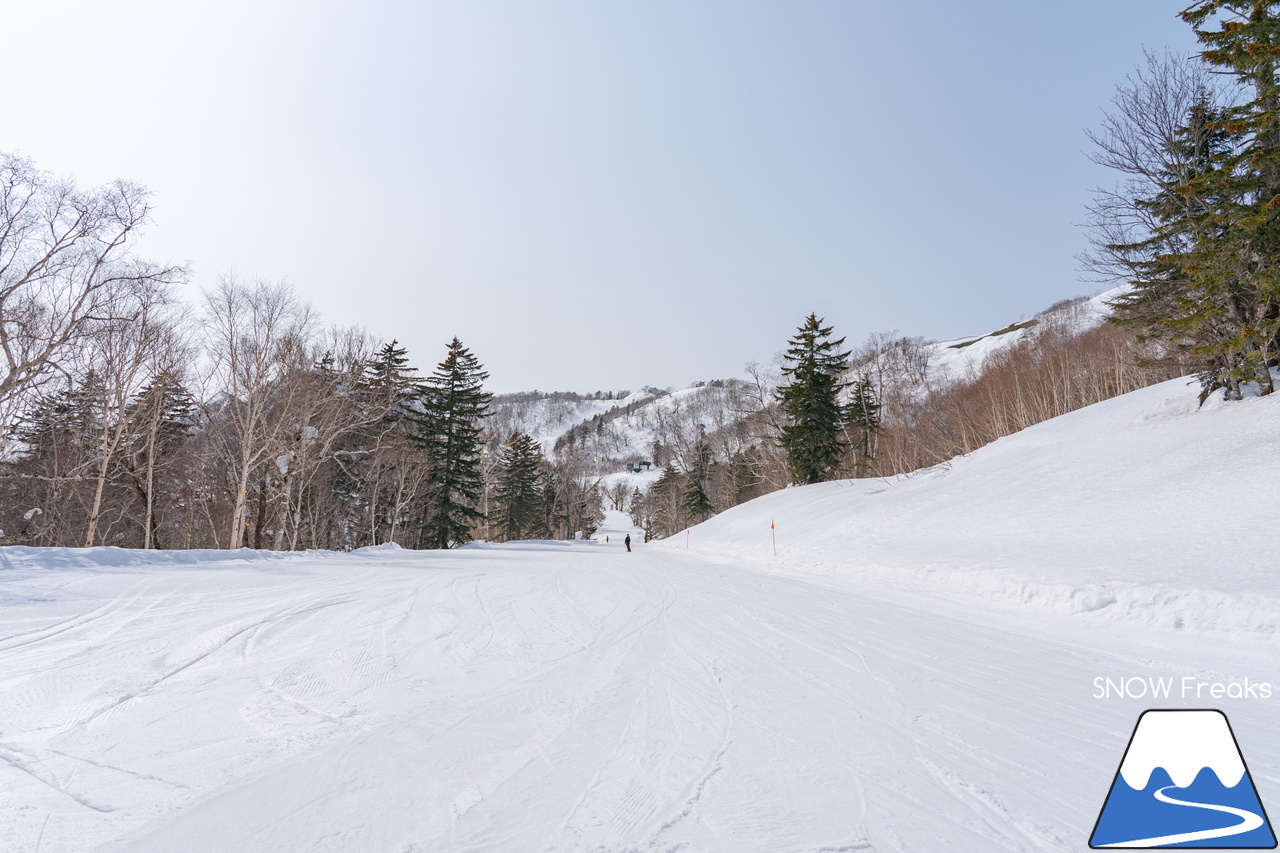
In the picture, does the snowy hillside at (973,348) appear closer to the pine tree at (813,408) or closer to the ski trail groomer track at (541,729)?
the pine tree at (813,408)

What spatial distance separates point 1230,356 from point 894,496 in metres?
9.85

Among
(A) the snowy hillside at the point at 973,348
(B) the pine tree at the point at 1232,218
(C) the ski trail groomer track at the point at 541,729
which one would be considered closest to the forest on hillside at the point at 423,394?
(B) the pine tree at the point at 1232,218

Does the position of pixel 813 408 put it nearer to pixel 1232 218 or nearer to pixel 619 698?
pixel 1232 218

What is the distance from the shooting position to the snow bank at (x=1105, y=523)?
6949 mm

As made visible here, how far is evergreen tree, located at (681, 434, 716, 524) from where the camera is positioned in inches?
1970

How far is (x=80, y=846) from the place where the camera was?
6.82 ft

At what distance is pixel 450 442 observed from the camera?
31750mm

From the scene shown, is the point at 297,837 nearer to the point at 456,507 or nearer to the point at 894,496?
the point at 894,496

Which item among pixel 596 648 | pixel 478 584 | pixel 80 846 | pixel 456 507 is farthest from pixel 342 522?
pixel 80 846

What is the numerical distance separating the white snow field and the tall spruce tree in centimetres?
2079

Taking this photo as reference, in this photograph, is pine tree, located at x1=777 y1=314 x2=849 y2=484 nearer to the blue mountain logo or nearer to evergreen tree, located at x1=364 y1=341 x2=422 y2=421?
evergreen tree, located at x1=364 y1=341 x2=422 y2=421

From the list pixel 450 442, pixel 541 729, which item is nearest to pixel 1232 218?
pixel 541 729

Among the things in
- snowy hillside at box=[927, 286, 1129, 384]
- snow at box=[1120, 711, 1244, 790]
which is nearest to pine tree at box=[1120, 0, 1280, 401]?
snow at box=[1120, 711, 1244, 790]

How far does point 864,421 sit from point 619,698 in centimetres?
3794
